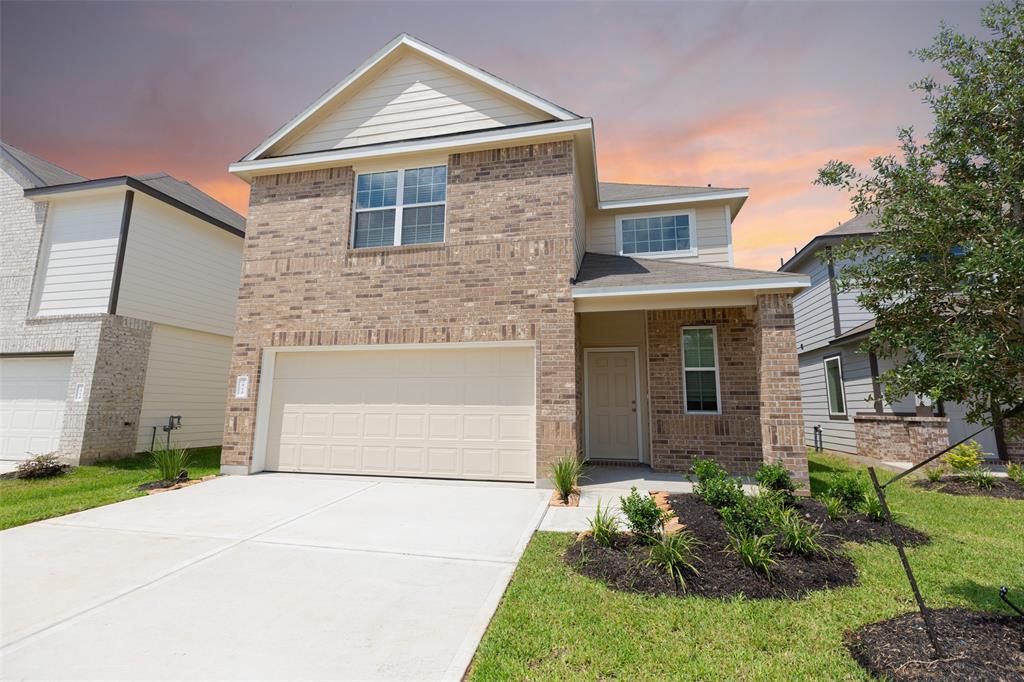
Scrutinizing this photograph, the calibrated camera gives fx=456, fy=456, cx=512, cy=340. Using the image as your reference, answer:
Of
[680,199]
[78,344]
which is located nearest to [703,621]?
[680,199]

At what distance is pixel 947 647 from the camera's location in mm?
2768

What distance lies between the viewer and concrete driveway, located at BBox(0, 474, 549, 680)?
2.84m

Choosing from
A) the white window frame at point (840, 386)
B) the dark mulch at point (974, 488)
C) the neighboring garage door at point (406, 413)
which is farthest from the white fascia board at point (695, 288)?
the white window frame at point (840, 386)

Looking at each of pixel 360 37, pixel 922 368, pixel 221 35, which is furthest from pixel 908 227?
pixel 221 35

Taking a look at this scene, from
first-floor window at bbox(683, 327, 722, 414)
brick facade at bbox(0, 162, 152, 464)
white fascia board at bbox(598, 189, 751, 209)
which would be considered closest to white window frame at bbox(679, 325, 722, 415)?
first-floor window at bbox(683, 327, 722, 414)

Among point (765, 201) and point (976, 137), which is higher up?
point (765, 201)

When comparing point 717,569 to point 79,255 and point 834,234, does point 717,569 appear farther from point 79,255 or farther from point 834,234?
point 79,255

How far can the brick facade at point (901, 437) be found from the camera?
1011cm

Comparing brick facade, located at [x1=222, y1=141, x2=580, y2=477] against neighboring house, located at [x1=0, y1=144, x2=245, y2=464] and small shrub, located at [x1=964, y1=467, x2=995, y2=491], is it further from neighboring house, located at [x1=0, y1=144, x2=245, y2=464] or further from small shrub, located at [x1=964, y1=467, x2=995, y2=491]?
small shrub, located at [x1=964, y1=467, x2=995, y2=491]

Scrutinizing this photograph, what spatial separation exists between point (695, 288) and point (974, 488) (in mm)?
5994

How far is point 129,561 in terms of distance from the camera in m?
4.47

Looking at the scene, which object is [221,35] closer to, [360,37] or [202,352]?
[360,37]

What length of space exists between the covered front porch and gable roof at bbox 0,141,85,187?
14701mm

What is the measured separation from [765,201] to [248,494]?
12.7 m
